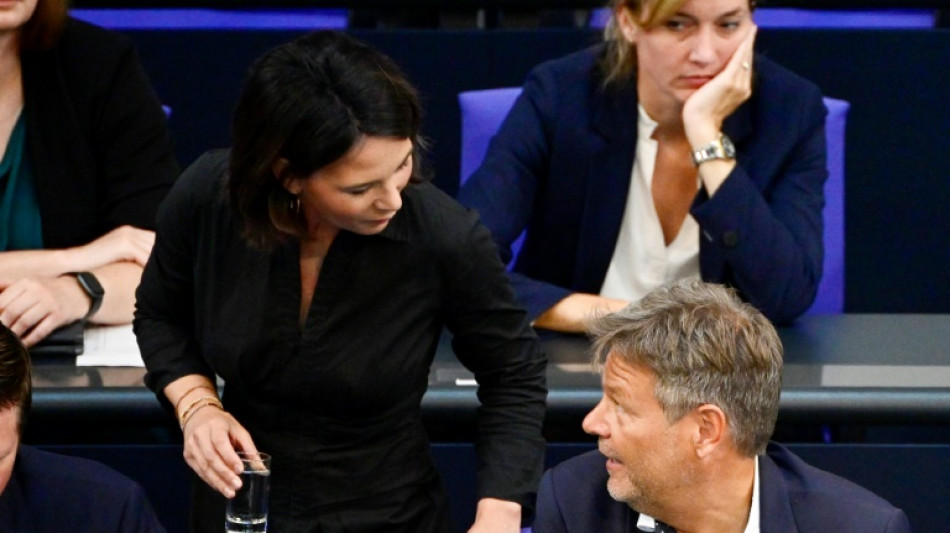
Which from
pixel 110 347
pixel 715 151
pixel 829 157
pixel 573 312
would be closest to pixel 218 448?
pixel 110 347

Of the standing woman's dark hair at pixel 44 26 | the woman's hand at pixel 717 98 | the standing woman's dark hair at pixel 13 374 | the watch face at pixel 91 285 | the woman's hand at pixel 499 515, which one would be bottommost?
the woman's hand at pixel 499 515

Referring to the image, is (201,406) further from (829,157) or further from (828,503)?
(829,157)

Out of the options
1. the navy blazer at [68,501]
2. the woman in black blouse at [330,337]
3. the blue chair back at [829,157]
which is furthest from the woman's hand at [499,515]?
the blue chair back at [829,157]

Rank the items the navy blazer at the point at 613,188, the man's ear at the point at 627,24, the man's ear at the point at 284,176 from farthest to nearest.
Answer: the man's ear at the point at 627,24, the navy blazer at the point at 613,188, the man's ear at the point at 284,176

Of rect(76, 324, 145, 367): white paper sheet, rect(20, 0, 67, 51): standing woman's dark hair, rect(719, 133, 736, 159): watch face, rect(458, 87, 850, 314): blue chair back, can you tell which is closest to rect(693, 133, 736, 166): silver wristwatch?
rect(719, 133, 736, 159): watch face

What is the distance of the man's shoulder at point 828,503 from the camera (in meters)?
1.69

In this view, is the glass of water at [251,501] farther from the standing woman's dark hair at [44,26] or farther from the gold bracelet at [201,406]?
the standing woman's dark hair at [44,26]

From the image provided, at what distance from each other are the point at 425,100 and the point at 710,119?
0.75 metres

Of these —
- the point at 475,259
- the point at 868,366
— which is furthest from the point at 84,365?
the point at 868,366

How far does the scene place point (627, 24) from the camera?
8.44 feet

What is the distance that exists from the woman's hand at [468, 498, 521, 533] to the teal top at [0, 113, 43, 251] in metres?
1.07

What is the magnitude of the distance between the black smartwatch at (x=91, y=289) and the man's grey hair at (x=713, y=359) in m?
0.90

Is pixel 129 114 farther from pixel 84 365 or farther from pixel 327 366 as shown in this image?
pixel 327 366

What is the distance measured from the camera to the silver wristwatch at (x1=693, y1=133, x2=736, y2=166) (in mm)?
2475
